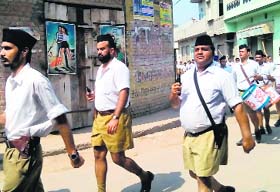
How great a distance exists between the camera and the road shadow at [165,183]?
5430mm

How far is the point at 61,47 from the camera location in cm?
884

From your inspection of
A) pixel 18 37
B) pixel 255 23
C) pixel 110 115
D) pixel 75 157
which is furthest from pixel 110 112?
pixel 255 23

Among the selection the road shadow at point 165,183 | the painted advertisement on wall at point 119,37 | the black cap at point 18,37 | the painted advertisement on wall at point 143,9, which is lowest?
the road shadow at point 165,183

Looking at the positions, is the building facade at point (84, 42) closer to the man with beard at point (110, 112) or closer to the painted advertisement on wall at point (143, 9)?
the painted advertisement on wall at point (143, 9)

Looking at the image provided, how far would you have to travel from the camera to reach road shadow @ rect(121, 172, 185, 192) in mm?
5430

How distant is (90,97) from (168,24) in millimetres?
8808

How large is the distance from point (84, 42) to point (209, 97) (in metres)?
5.77

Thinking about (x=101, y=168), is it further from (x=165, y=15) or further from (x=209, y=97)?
(x=165, y=15)

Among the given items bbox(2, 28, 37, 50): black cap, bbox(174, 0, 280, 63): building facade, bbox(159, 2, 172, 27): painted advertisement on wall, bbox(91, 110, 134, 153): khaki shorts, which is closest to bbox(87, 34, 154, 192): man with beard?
bbox(91, 110, 134, 153): khaki shorts

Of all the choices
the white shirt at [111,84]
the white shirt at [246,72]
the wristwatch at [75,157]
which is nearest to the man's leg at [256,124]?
the white shirt at [246,72]

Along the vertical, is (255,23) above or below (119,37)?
above

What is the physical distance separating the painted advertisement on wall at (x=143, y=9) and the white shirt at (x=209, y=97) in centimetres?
729

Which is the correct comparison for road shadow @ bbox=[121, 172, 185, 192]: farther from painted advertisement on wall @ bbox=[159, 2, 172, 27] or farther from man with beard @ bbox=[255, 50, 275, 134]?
painted advertisement on wall @ bbox=[159, 2, 172, 27]

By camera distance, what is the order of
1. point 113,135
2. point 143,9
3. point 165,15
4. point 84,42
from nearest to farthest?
point 113,135
point 84,42
point 143,9
point 165,15
